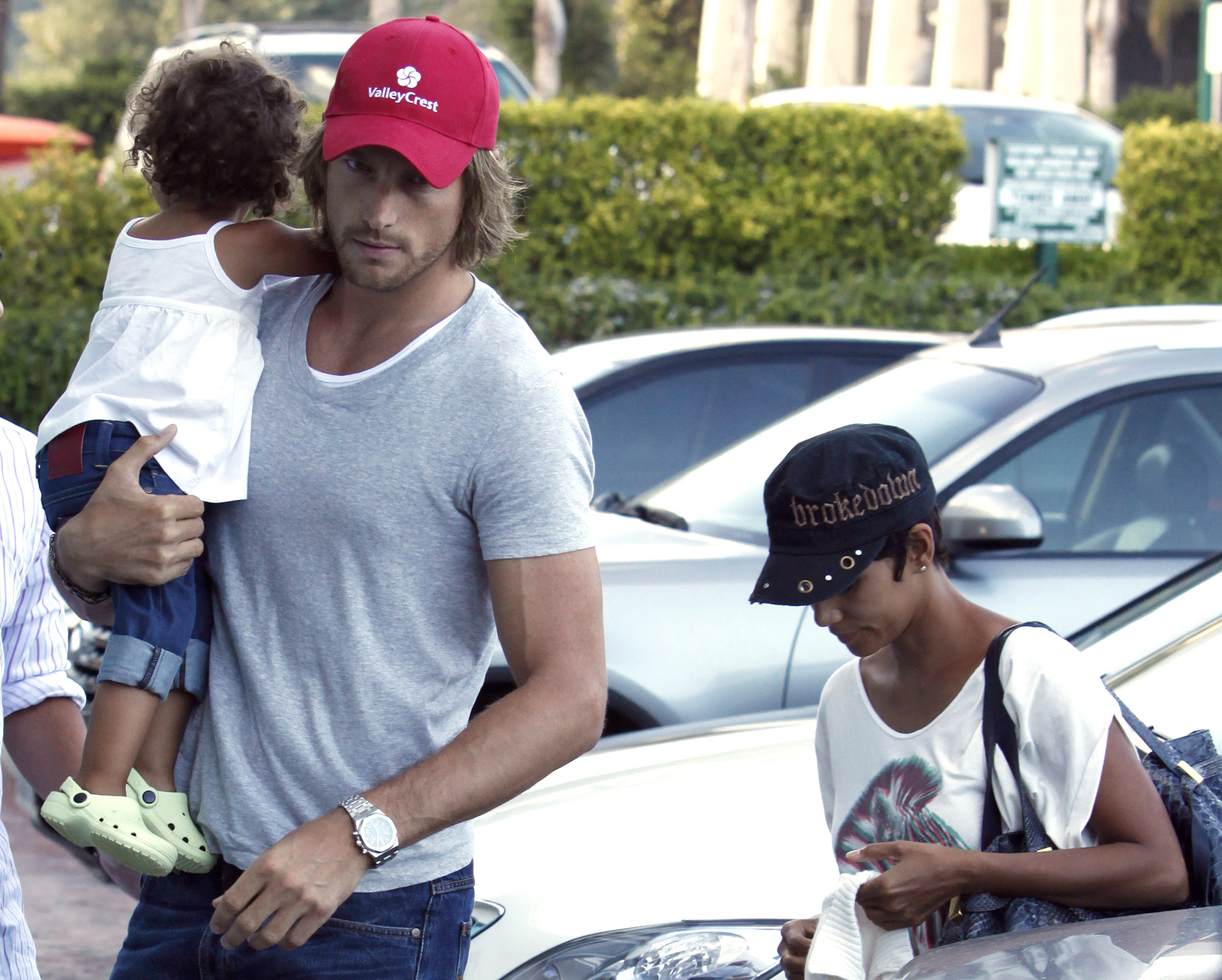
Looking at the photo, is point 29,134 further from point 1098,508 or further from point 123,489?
point 123,489

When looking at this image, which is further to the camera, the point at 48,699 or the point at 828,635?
the point at 828,635

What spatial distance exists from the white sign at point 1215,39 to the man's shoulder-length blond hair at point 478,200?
35.6ft

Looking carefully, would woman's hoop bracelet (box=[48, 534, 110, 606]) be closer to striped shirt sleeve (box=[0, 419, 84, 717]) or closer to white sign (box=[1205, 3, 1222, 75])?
striped shirt sleeve (box=[0, 419, 84, 717])

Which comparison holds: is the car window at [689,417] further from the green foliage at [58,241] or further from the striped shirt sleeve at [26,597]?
the green foliage at [58,241]

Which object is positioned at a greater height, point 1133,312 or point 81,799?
point 1133,312

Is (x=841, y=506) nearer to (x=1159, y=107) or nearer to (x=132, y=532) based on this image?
(x=132, y=532)

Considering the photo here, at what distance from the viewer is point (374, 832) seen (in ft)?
5.70

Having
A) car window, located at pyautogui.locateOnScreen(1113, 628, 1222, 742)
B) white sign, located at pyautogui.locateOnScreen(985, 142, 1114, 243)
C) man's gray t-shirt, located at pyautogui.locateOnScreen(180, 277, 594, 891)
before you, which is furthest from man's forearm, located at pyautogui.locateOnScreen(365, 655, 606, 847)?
white sign, located at pyautogui.locateOnScreen(985, 142, 1114, 243)

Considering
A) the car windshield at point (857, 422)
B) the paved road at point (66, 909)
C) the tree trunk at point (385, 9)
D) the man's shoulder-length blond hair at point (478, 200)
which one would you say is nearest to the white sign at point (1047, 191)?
the car windshield at point (857, 422)

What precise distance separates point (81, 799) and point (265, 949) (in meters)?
0.37

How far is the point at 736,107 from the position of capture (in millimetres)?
10070

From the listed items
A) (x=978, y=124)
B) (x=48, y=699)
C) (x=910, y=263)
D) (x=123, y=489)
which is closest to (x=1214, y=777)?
(x=123, y=489)

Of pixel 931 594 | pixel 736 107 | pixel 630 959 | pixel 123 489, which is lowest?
pixel 630 959

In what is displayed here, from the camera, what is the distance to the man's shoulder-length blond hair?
77.6 inches
